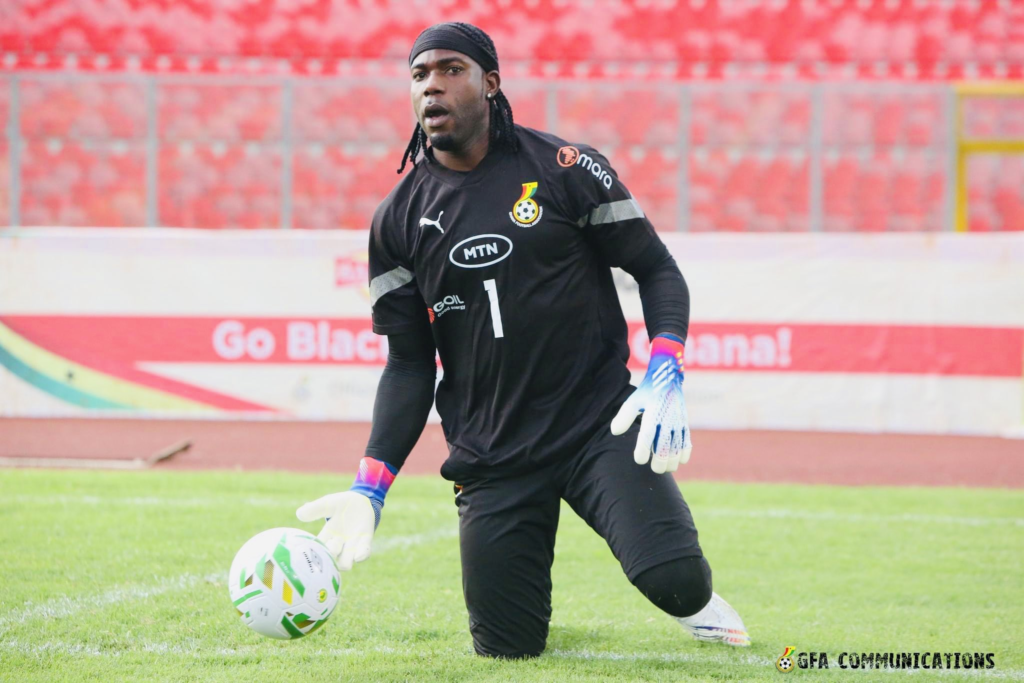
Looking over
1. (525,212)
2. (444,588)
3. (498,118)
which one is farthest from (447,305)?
(444,588)

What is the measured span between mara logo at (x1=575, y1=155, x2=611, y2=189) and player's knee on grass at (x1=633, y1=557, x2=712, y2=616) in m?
1.26

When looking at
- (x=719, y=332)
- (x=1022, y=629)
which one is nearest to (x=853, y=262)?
(x=719, y=332)

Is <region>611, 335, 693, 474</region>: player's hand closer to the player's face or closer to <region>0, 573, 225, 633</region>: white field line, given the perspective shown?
the player's face

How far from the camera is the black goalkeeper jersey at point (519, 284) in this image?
3984 mm

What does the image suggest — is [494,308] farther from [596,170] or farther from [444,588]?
[444,588]

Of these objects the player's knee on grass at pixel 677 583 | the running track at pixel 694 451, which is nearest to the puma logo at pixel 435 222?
the player's knee on grass at pixel 677 583

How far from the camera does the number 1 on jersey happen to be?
399 centimetres

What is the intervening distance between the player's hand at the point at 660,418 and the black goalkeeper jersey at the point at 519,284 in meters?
0.37

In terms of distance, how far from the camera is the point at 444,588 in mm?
5172

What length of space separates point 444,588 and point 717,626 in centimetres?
144

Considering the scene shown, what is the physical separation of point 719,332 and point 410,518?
16.6 feet

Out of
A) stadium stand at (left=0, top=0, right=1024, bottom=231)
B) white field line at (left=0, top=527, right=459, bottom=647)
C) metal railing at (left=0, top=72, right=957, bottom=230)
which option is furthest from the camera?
stadium stand at (left=0, top=0, right=1024, bottom=231)

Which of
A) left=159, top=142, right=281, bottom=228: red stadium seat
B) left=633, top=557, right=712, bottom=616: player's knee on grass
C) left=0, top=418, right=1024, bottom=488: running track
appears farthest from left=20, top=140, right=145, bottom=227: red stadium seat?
left=633, top=557, right=712, bottom=616: player's knee on grass

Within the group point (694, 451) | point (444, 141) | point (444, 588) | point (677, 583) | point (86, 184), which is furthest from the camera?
point (86, 184)
